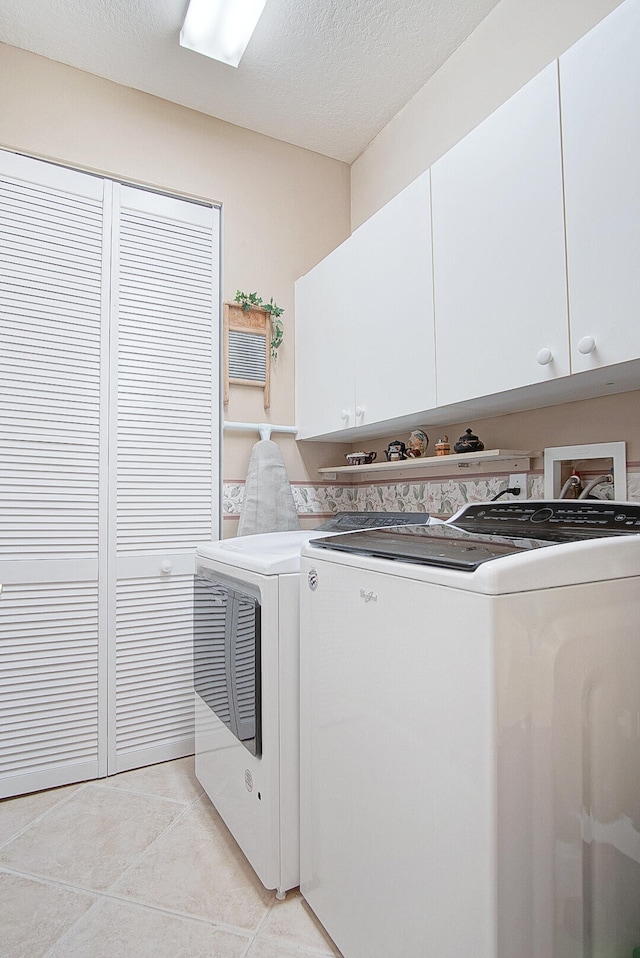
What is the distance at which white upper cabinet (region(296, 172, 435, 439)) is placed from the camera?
1.83 metres

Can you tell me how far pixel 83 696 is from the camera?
2201 millimetres

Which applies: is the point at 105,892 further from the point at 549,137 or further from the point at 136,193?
the point at 136,193

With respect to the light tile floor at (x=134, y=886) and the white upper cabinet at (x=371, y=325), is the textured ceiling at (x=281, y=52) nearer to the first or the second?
the white upper cabinet at (x=371, y=325)

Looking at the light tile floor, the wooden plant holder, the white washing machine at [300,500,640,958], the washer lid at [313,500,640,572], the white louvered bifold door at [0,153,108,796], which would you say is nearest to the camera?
the white washing machine at [300,500,640,958]

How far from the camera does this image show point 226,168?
2.60 m

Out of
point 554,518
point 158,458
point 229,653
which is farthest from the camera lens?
point 158,458

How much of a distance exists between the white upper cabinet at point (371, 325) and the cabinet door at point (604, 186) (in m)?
0.53

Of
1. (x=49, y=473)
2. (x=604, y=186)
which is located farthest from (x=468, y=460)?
(x=49, y=473)

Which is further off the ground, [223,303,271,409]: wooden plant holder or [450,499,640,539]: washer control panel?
[223,303,271,409]: wooden plant holder

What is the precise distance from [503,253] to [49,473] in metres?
1.77

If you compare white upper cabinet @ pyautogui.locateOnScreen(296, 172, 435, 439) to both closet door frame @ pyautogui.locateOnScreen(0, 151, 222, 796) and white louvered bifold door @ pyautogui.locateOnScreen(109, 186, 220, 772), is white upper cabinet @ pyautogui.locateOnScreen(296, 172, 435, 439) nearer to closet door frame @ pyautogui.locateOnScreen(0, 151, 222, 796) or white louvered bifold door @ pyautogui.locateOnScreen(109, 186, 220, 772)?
white louvered bifold door @ pyautogui.locateOnScreen(109, 186, 220, 772)

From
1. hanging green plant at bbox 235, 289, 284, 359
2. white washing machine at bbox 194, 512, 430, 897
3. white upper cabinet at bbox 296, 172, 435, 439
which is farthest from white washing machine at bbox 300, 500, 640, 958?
hanging green plant at bbox 235, 289, 284, 359

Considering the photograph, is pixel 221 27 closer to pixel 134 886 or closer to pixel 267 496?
pixel 267 496

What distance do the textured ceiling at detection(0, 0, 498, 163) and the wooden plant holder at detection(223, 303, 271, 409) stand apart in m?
0.88
